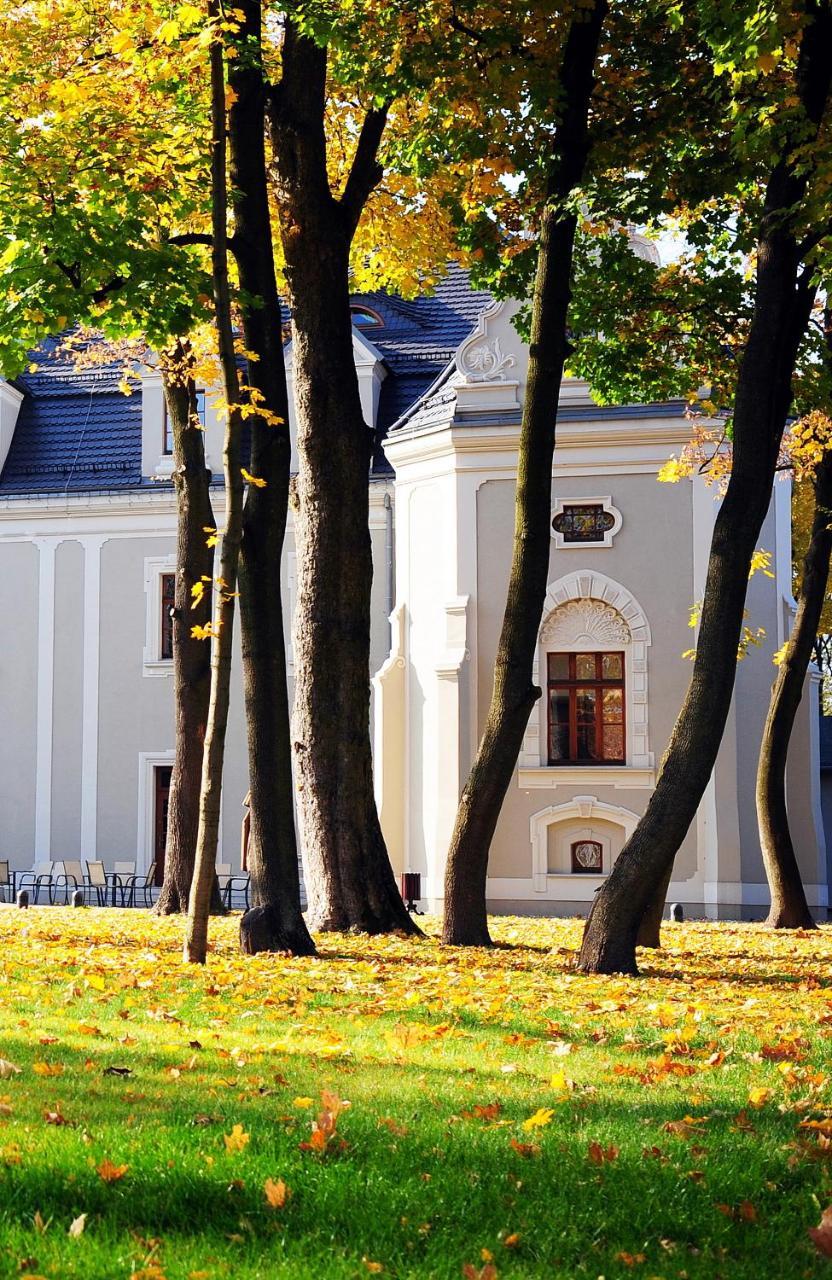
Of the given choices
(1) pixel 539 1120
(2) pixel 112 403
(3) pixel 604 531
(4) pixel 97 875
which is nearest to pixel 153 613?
(2) pixel 112 403

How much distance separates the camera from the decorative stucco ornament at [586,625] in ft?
78.7

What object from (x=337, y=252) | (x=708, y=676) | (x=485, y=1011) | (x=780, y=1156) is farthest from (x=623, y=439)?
(x=780, y=1156)

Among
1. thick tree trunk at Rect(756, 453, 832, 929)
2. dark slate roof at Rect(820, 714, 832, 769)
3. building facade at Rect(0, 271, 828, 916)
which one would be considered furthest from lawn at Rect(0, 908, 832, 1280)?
dark slate roof at Rect(820, 714, 832, 769)

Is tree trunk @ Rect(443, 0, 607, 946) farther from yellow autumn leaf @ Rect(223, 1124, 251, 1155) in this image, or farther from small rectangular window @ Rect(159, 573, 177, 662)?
small rectangular window @ Rect(159, 573, 177, 662)

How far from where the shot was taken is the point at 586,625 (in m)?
24.1

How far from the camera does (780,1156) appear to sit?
15.5 ft

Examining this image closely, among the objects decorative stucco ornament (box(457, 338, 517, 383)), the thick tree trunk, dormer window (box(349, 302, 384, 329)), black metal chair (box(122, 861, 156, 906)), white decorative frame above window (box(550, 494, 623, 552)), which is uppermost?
dormer window (box(349, 302, 384, 329))

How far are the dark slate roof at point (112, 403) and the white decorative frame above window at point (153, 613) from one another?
5.35ft

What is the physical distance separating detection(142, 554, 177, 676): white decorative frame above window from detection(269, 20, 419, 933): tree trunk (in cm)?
1672

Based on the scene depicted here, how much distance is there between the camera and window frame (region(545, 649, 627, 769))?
24.0m

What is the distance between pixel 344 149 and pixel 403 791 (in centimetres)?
1156

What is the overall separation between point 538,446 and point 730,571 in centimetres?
188

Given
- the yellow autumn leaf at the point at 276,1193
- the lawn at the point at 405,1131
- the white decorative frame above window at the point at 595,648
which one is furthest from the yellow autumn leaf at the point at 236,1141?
the white decorative frame above window at the point at 595,648

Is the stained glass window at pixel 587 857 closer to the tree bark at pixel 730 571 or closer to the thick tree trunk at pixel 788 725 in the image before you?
the thick tree trunk at pixel 788 725
